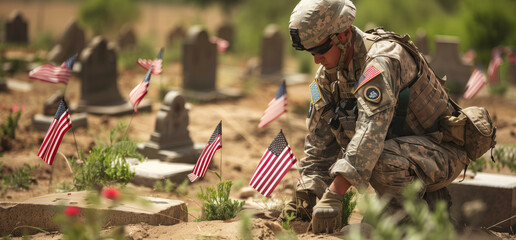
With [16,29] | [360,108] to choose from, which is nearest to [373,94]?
[360,108]

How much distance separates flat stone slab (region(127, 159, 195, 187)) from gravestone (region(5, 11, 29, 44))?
1316 centimetres

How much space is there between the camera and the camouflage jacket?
3373 mm

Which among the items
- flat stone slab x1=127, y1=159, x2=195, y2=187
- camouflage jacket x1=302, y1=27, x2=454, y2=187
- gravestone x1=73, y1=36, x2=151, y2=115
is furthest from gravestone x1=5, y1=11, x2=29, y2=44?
camouflage jacket x1=302, y1=27, x2=454, y2=187

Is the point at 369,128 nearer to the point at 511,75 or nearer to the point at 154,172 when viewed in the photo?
the point at 154,172

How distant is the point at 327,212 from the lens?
11.1ft

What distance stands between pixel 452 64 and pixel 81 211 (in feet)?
37.1

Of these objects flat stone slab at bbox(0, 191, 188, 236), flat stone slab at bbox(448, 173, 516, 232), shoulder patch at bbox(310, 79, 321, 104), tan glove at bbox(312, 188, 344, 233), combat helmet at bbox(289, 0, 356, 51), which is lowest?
flat stone slab at bbox(448, 173, 516, 232)

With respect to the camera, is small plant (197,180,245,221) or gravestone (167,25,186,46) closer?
small plant (197,180,245,221)

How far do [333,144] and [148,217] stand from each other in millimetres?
1408

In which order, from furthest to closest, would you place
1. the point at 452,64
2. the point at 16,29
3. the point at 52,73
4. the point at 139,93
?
1. the point at 16,29
2. the point at 452,64
3. the point at 52,73
4. the point at 139,93

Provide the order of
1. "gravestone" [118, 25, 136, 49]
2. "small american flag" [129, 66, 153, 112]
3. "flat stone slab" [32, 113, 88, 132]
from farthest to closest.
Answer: "gravestone" [118, 25, 136, 49], "flat stone slab" [32, 113, 88, 132], "small american flag" [129, 66, 153, 112]

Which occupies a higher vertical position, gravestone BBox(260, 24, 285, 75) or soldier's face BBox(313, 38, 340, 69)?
soldier's face BBox(313, 38, 340, 69)

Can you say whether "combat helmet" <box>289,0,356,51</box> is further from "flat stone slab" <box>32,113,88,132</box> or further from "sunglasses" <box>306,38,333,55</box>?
"flat stone slab" <box>32,113,88,132</box>

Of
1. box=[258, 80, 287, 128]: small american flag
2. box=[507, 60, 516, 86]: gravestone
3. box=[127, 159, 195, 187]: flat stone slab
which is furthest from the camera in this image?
box=[507, 60, 516, 86]: gravestone
